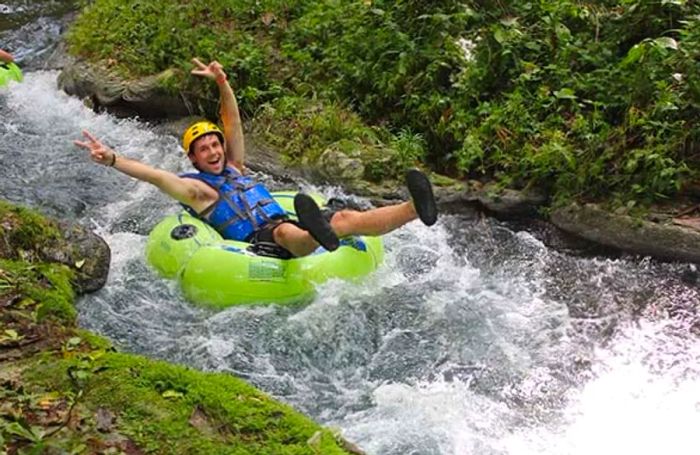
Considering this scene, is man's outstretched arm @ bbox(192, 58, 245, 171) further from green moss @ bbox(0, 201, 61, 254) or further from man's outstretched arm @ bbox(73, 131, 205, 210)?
green moss @ bbox(0, 201, 61, 254)

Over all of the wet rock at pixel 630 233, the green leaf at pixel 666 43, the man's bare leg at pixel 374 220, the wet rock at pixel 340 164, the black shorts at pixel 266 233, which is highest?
the green leaf at pixel 666 43

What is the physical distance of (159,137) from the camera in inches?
332

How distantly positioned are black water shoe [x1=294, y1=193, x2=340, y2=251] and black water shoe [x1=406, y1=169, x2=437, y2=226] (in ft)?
1.81

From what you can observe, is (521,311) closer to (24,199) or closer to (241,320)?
(241,320)

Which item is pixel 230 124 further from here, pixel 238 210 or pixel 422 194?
pixel 422 194

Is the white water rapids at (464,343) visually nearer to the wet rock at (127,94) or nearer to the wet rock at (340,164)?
the wet rock at (340,164)

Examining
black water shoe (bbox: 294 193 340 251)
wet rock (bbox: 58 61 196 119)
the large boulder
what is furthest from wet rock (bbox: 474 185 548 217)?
wet rock (bbox: 58 61 196 119)

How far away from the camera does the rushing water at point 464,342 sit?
414 centimetres

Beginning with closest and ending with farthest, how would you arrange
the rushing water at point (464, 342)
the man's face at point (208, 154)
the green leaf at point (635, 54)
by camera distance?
the rushing water at point (464, 342)
the man's face at point (208, 154)
the green leaf at point (635, 54)

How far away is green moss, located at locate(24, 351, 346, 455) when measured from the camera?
2729 mm

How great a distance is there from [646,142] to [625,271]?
3.36 feet

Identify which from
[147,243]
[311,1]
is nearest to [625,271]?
[147,243]

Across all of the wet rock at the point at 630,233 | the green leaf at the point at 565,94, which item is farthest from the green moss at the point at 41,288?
the green leaf at the point at 565,94

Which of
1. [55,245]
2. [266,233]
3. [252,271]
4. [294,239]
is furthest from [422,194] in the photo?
[55,245]
